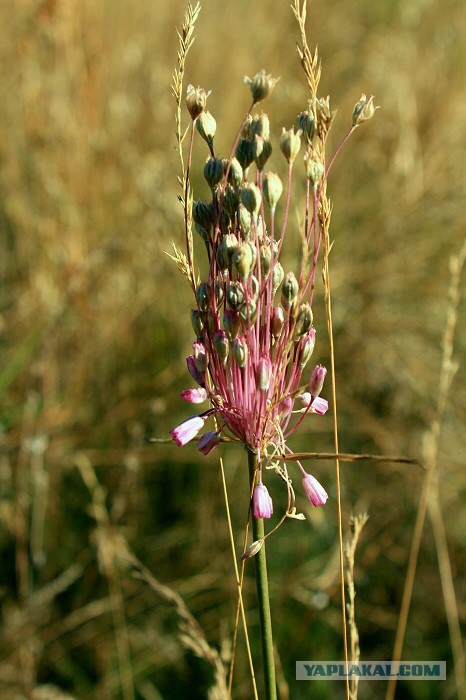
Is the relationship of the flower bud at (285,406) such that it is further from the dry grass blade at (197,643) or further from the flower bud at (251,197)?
the dry grass blade at (197,643)

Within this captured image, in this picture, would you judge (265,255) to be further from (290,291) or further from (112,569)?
(112,569)

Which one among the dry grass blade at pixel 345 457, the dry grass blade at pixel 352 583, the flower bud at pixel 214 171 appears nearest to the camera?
the dry grass blade at pixel 345 457

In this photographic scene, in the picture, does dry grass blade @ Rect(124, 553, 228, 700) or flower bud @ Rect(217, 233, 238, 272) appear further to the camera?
dry grass blade @ Rect(124, 553, 228, 700)

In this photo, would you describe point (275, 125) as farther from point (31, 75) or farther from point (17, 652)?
point (17, 652)

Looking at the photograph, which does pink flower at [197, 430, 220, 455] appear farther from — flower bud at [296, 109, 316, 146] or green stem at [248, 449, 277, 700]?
flower bud at [296, 109, 316, 146]

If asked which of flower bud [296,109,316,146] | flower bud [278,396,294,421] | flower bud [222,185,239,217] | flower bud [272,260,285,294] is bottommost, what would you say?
flower bud [278,396,294,421]

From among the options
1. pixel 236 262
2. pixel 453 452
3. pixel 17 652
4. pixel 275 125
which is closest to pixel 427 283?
pixel 453 452

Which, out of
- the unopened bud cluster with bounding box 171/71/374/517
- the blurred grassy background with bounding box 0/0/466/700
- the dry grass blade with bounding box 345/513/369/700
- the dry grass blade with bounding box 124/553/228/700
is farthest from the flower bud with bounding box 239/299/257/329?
the blurred grassy background with bounding box 0/0/466/700

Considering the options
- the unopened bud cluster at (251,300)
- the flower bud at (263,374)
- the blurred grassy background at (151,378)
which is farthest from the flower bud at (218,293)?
the blurred grassy background at (151,378)
